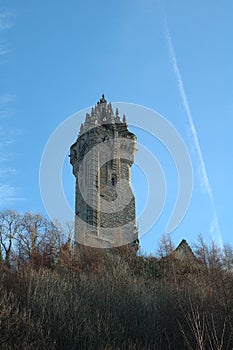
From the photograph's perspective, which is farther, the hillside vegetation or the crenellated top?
the crenellated top

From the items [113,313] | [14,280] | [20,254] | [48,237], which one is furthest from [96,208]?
[113,313]

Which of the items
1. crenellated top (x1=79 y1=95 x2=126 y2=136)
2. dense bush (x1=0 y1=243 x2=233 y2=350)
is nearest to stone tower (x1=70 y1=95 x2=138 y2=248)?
crenellated top (x1=79 y1=95 x2=126 y2=136)

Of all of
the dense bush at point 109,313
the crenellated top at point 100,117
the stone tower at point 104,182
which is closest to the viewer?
the dense bush at point 109,313

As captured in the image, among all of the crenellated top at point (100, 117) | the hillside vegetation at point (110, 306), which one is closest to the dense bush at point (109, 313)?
the hillside vegetation at point (110, 306)

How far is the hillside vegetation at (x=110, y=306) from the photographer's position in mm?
13242

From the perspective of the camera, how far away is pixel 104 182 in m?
35.0

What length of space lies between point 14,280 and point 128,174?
1938 centimetres

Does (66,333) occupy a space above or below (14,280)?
below

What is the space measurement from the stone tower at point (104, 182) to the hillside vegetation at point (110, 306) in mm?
5469

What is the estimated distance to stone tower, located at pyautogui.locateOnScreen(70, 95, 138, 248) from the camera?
3222 centimetres

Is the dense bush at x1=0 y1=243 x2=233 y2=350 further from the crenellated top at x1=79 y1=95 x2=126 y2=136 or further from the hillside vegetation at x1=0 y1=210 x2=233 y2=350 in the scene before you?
the crenellated top at x1=79 y1=95 x2=126 y2=136

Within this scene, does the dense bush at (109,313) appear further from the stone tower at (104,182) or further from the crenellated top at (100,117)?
the crenellated top at (100,117)

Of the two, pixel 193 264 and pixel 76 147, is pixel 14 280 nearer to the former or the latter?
pixel 193 264

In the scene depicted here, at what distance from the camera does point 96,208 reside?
108 ft
